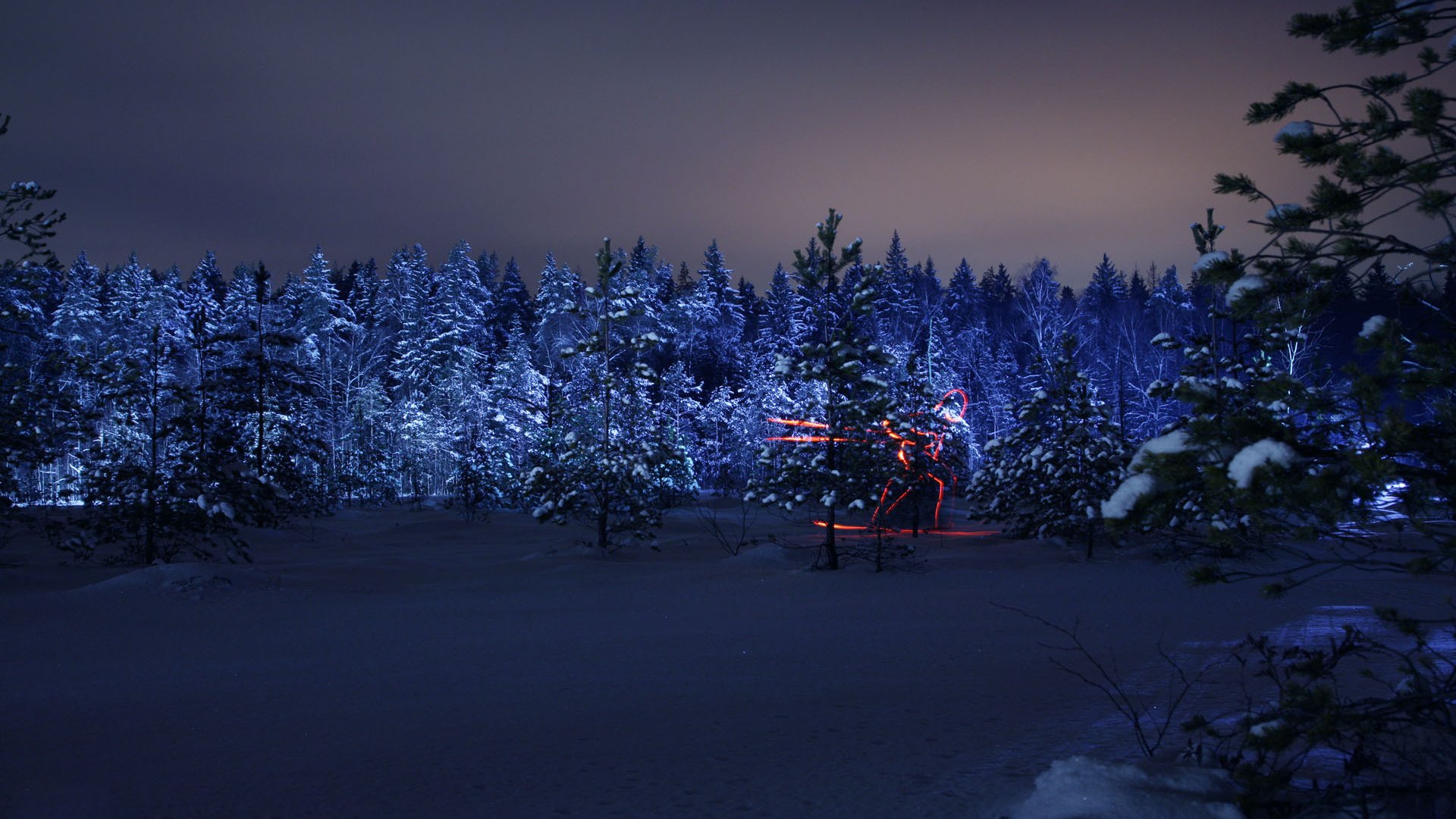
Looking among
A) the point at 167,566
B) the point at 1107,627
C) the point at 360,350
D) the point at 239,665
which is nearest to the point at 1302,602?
the point at 1107,627

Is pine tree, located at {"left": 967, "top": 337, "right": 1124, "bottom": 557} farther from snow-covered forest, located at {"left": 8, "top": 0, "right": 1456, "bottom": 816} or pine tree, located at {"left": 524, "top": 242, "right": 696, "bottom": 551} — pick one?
pine tree, located at {"left": 524, "top": 242, "right": 696, "bottom": 551}

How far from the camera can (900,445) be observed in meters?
20.6

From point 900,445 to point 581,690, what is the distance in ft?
46.7

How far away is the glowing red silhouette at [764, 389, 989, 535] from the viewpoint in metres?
16.8

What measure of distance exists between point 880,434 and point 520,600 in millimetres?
7663

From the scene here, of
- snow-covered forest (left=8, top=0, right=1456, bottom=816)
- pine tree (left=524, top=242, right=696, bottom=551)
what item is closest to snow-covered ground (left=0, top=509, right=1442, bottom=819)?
snow-covered forest (left=8, top=0, right=1456, bottom=816)

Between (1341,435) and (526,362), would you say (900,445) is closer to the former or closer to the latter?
(1341,435)

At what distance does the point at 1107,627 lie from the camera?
1055 cm

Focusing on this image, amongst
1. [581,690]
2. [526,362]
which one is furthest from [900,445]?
[526,362]

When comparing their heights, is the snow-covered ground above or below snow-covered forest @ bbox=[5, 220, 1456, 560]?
below

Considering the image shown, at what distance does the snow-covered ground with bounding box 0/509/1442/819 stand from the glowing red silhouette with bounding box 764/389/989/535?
264 cm

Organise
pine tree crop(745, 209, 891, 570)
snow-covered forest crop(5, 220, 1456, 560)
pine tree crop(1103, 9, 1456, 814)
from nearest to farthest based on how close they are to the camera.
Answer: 1. pine tree crop(1103, 9, 1456, 814)
2. pine tree crop(745, 209, 891, 570)
3. snow-covered forest crop(5, 220, 1456, 560)

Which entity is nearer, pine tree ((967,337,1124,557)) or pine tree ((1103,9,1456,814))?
pine tree ((1103,9,1456,814))

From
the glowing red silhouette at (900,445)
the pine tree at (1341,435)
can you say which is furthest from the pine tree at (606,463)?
the pine tree at (1341,435)
